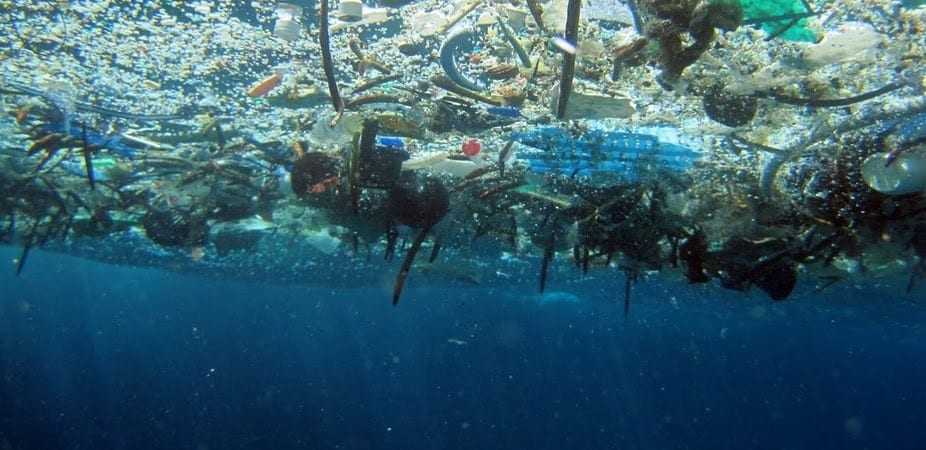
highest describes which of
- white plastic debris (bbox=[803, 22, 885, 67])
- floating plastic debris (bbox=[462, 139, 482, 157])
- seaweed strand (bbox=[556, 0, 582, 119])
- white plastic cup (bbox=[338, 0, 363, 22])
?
white plastic debris (bbox=[803, 22, 885, 67])

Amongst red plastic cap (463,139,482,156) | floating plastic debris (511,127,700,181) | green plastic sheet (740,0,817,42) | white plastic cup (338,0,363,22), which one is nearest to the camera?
green plastic sheet (740,0,817,42)

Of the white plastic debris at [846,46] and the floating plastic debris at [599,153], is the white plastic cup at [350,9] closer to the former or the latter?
the floating plastic debris at [599,153]

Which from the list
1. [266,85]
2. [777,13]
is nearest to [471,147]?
[266,85]

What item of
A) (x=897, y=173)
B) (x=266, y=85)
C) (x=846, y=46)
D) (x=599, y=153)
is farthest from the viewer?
(x=599, y=153)

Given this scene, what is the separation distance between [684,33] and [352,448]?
9462 cm

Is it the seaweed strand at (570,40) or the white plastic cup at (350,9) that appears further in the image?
the white plastic cup at (350,9)

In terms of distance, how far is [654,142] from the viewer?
22.3 feet

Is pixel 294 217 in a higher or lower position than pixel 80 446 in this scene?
higher

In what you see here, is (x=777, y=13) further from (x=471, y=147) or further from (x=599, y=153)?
(x=471, y=147)

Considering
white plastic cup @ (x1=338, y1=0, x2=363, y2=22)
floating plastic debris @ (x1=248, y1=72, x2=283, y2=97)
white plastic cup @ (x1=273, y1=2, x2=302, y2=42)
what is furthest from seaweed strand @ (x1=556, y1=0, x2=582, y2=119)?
floating plastic debris @ (x1=248, y1=72, x2=283, y2=97)

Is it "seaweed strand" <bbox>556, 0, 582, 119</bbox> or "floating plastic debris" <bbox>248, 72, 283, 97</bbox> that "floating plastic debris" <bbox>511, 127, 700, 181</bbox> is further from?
"floating plastic debris" <bbox>248, 72, 283, 97</bbox>

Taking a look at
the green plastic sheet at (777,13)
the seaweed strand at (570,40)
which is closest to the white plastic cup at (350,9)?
the seaweed strand at (570,40)

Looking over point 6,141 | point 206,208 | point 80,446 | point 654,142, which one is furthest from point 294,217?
point 80,446

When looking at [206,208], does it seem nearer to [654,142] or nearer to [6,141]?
[6,141]
